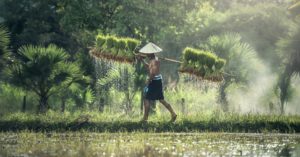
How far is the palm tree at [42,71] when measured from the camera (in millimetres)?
22203

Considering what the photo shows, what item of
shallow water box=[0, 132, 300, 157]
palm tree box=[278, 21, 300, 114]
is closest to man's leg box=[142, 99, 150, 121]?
shallow water box=[0, 132, 300, 157]

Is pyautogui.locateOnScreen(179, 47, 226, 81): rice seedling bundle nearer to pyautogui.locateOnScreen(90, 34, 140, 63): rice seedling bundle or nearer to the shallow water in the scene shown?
pyautogui.locateOnScreen(90, 34, 140, 63): rice seedling bundle

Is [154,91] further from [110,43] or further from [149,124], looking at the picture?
[110,43]

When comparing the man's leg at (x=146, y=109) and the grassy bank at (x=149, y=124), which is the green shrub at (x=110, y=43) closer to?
the man's leg at (x=146, y=109)

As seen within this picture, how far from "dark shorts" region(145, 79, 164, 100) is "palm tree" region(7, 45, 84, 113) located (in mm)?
3594

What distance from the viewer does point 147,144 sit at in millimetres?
15039

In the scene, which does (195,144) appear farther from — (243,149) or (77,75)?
(77,75)

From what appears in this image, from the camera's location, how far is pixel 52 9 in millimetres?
30406

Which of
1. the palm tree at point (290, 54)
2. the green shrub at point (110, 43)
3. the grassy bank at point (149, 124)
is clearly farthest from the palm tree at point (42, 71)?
the palm tree at point (290, 54)

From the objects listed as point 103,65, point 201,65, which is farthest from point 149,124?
point 103,65

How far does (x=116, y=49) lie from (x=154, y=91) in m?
1.57

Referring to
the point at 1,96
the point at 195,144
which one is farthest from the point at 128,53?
the point at 1,96

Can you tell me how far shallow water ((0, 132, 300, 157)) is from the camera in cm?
1346

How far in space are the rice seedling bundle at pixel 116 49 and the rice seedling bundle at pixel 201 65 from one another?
1372 mm
